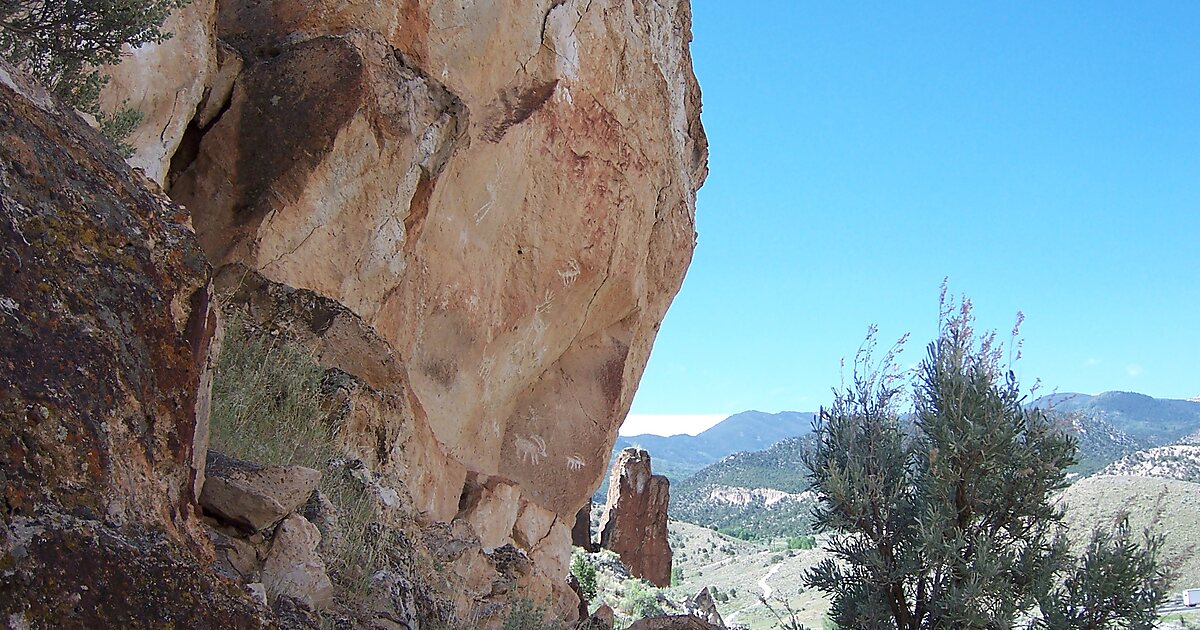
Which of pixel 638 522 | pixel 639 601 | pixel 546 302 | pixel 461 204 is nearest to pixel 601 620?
pixel 461 204

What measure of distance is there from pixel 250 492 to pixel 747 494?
68144 millimetres

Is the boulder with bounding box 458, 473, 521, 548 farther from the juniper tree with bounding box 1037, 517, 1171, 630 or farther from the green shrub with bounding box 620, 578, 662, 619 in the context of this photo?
the green shrub with bounding box 620, 578, 662, 619

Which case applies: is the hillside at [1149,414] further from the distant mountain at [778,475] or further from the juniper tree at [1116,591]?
the juniper tree at [1116,591]

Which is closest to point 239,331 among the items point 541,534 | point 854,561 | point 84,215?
point 84,215

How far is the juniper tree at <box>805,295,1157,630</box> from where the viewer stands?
6227 millimetres

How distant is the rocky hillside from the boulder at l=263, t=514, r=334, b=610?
0.04 m

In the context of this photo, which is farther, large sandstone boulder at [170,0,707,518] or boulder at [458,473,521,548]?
boulder at [458,473,521,548]

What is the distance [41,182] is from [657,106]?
855cm

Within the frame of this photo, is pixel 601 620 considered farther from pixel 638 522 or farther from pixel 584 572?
pixel 638 522

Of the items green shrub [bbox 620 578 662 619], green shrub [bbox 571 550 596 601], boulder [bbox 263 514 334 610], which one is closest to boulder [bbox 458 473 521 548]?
boulder [bbox 263 514 334 610]

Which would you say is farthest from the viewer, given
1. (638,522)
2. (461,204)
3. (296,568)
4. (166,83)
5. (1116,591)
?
(638,522)

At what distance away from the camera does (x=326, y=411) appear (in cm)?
529

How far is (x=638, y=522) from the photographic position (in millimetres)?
28812

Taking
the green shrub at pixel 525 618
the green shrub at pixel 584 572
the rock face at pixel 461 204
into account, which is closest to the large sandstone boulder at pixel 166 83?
the rock face at pixel 461 204
